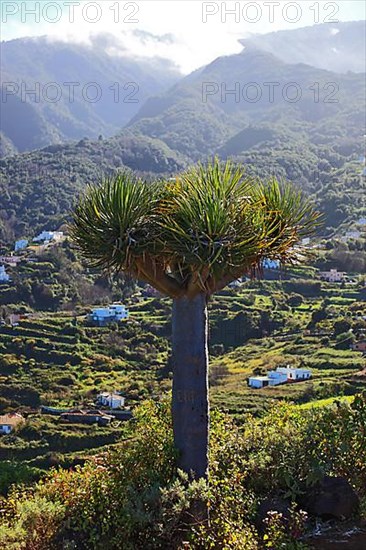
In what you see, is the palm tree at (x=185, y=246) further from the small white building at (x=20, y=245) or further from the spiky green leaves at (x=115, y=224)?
the small white building at (x=20, y=245)

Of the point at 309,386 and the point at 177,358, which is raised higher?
the point at 177,358

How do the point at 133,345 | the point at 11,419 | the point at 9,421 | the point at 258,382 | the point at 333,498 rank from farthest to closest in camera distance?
the point at 133,345 → the point at 258,382 → the point at 11,419 → the point at 9,421 → the point at 333,498

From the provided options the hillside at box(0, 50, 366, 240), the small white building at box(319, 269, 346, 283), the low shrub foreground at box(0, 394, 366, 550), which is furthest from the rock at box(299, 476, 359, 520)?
the small white building at box(319, 269, 346, 283)

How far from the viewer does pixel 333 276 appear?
48938 millimetres

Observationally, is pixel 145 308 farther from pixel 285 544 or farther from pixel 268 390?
pixel 285 544

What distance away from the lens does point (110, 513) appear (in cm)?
395

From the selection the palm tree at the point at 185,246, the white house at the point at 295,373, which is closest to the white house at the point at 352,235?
the white house at the point at 295,373

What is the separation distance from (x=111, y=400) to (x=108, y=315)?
52.2 ft

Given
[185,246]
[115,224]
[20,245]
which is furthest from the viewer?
[20,245]

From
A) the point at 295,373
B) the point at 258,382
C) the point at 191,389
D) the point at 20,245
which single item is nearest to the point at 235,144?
the point at 20,245

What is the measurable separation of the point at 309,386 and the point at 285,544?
22.0 m

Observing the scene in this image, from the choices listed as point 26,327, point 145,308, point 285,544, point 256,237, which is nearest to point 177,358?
point 256,237

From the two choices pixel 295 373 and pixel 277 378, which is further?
pixel 295 373

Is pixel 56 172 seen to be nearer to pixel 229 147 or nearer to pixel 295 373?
pixel 229 147
